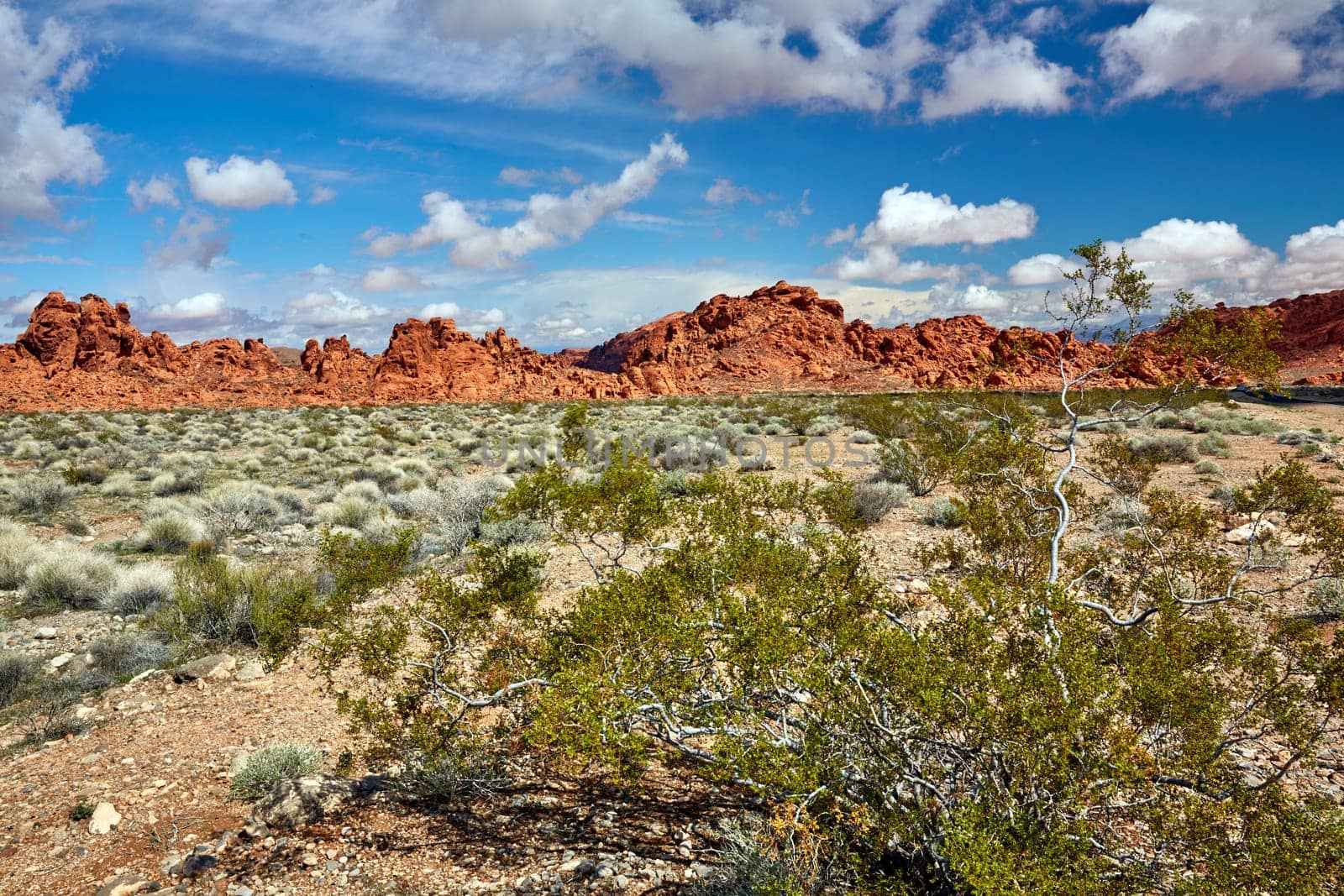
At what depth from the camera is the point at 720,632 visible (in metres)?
3.55

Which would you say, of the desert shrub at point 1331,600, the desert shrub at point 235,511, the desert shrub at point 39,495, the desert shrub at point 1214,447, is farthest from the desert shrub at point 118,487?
the desert shrub at point 1214,447

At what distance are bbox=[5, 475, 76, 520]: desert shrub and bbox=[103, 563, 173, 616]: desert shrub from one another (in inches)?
267

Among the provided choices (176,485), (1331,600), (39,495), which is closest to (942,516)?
(1331,600)

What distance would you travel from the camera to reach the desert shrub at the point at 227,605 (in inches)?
274

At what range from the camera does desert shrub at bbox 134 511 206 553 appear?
10688 mm

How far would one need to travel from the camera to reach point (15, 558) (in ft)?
30.1

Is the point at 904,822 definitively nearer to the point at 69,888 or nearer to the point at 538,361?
the point at 69,888

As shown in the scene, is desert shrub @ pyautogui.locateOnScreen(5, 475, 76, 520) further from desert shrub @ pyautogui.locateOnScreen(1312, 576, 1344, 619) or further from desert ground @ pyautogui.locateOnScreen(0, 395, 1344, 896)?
desert shrub @ pyautogui.locateOnScreen(1312, 576, 1344, 619)

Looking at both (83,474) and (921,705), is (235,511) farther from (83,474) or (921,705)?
(921,705)

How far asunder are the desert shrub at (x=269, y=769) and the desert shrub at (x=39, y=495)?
1209 cm

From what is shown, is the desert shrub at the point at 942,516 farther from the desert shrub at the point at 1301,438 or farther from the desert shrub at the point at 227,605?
the desert shrub at the point at 1301,438

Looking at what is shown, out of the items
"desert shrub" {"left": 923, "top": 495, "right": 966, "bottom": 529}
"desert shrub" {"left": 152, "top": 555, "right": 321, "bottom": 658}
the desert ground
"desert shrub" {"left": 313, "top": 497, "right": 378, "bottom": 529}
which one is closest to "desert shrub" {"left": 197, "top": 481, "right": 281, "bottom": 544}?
the desert ground

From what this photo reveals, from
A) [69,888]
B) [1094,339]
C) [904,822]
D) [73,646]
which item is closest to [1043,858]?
[904,822]

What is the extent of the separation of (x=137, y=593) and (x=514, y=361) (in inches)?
2954
